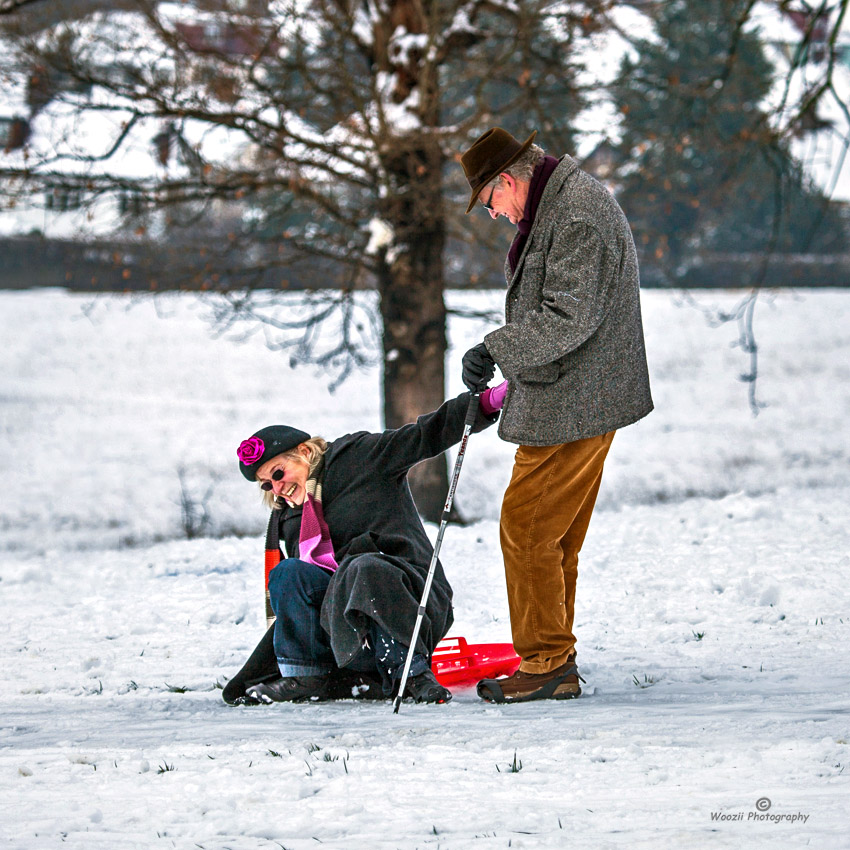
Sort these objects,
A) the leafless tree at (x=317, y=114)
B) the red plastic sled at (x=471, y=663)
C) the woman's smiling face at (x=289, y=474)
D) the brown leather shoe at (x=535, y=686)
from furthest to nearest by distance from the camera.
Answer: the leafless tree at (x=317, y=114) → the red plastic sled at (x=471, y=663) → the woman's smiling face at (x=289, y=474) → the brown leather shoe at (x=535, y=686)

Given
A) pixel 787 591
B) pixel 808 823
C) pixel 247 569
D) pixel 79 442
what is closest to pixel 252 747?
pixel 808 823

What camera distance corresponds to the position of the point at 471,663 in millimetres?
4484

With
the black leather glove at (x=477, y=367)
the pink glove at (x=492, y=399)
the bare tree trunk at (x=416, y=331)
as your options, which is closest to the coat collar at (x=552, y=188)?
the black leather glove at (x=477, y=367)

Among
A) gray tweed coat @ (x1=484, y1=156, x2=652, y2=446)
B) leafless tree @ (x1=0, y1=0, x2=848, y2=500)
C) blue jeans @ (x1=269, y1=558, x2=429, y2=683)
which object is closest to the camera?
gray tweed coat @ (x1=484, y1=156, x2=652, y2=446)

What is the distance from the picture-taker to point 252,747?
3.30m

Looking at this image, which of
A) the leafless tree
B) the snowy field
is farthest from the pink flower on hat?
the leafless tree

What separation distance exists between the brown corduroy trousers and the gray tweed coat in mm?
117

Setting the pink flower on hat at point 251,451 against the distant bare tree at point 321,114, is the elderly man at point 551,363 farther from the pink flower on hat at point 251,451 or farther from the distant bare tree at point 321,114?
the distant bare tree at point 321,114

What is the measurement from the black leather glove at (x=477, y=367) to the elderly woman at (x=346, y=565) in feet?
0.53

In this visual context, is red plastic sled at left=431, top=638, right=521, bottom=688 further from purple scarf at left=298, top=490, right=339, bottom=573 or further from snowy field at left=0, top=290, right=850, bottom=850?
purple scarf at left=298, top=490, right=339, bottom=573

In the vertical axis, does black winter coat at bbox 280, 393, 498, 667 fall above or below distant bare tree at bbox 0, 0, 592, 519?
below

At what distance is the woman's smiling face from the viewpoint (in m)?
4.08

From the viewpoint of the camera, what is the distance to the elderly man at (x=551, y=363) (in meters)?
3.60

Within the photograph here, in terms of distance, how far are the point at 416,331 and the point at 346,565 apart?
5133 millimetres
